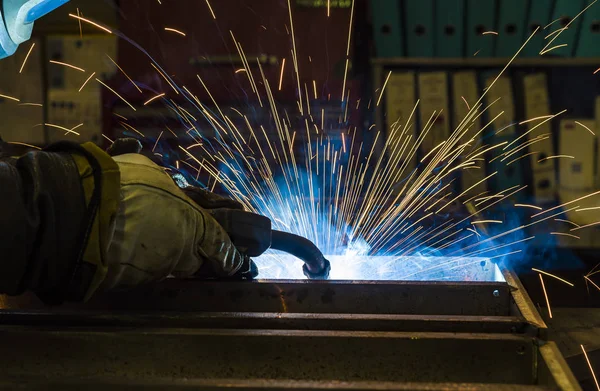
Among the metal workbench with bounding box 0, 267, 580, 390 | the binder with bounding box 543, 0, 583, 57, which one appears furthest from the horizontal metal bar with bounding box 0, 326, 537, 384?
the binder with bounding box 543, 0, 583, 57

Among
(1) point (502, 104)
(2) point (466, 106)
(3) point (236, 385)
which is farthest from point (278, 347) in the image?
(1) point (502, 104)

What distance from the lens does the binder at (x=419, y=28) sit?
3273 millimetres

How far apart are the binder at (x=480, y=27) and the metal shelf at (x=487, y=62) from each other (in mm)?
46

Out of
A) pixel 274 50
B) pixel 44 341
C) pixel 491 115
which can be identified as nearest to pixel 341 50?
pixel 274 50

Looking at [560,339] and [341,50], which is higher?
[341,50]

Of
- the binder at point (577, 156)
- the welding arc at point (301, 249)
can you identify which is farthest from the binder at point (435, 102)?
the welding arc at point (301, 249)

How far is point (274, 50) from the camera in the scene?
347cm

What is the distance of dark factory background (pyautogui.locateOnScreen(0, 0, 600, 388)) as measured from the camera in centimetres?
335

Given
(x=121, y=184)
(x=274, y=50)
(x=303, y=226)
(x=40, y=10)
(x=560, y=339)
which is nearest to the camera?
(x=121, y=184)

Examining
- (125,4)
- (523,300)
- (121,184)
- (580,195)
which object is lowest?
(580,195)

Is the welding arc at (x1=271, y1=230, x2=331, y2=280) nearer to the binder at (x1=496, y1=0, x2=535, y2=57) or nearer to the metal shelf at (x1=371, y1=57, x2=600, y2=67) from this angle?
the metal shelf at (x1=371, y1=57, x2=600, y2=67)

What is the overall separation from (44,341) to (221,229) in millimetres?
473

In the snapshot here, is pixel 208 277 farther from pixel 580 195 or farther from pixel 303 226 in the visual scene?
pixel 580 195

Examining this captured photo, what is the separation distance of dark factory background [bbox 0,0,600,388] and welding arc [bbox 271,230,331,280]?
1.85 metres
